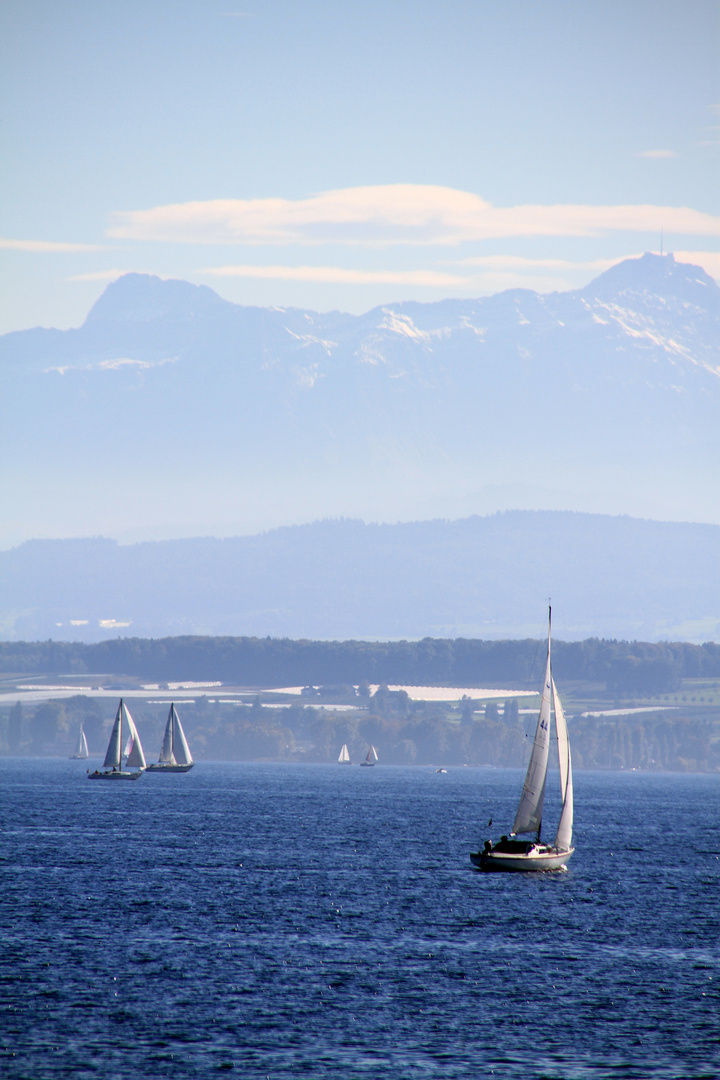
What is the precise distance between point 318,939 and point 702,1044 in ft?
90.8

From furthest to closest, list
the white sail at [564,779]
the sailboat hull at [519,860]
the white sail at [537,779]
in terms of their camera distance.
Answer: the sailboat hull at [519,860], the white sail at [537,779], the white sail at [564,779]

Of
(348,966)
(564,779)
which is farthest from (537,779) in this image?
(348,966)

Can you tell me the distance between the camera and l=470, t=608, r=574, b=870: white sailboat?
109875 millimetres

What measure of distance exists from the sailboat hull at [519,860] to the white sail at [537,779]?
200cm

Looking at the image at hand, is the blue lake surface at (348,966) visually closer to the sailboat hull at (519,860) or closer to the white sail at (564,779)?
the sailboat hull at (519,860)

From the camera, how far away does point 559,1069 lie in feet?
182

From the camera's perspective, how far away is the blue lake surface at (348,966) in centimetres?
5675

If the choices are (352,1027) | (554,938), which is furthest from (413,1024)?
(554,938)

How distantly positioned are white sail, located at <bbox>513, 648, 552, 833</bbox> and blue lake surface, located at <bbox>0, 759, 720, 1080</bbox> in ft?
15.7

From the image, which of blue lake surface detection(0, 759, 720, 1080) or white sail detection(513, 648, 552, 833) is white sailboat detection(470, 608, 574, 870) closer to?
white sail detection(513, 648, 552, 833)

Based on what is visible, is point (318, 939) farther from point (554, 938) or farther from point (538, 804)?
point (538, 804)

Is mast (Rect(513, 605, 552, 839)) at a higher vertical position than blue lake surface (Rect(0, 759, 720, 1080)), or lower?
higher

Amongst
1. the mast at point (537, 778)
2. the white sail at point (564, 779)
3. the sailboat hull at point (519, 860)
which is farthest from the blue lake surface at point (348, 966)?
the mast at point (537, 778)

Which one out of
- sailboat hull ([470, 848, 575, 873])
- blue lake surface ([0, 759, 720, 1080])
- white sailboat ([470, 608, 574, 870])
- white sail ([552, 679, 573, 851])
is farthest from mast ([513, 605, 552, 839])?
blue lake surface ([0, 759, 720, 1080])
